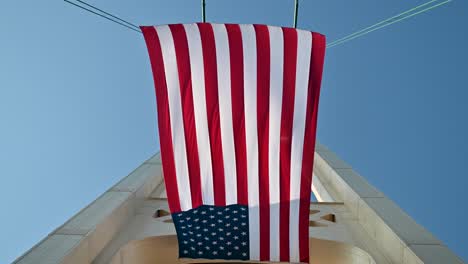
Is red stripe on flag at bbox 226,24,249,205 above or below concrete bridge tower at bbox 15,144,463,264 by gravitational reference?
above

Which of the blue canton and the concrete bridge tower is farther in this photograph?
the blue canton

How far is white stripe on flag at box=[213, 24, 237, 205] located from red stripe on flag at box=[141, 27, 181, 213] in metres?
0.90

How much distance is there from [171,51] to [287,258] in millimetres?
4118

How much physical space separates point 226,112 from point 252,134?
592 millimetres

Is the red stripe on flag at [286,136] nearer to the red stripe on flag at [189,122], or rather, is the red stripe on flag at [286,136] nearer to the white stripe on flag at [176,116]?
the red stripe on flag at [189,122]

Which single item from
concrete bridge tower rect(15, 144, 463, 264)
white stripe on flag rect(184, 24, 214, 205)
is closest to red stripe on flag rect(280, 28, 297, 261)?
white stripe on flag rect(184, 24, 214, 205)

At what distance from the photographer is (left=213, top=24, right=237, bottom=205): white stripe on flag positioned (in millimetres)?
7992

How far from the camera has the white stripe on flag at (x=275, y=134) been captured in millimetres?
8023

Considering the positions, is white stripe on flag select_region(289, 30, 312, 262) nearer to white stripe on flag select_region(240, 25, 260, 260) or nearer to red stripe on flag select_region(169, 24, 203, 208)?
white stripe on flag select_region(240, 25, 260, 260)

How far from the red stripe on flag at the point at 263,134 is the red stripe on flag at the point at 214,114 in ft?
2.23

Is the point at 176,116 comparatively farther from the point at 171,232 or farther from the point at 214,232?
the point at 171,232

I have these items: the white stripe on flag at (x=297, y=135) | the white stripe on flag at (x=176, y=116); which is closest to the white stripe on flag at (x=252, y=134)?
the white stripe on flag at (x=297, y=135)

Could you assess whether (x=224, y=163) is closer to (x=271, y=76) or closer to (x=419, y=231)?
(x=271, y=76)

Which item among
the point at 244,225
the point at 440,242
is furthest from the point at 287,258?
the point at 440,242
